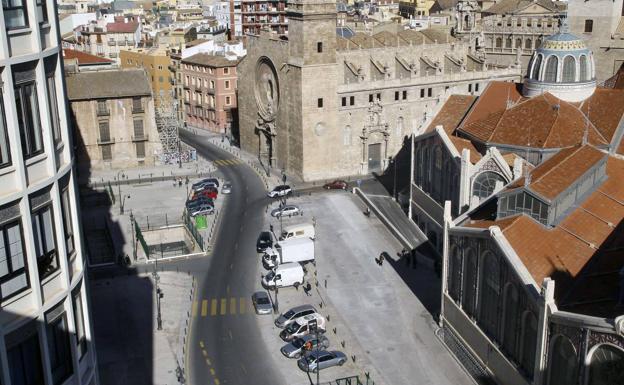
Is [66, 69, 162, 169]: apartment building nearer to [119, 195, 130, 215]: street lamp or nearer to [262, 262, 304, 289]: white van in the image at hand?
[119, 195, 130, 215]: street lamp

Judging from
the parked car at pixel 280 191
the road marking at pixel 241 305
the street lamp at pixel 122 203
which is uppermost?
the parked car at pixel 280 191

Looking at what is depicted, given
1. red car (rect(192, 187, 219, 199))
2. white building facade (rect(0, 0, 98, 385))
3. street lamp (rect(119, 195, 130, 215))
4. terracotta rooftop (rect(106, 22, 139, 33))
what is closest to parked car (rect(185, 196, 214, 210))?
red car (rect(192, 187, 219, 199))

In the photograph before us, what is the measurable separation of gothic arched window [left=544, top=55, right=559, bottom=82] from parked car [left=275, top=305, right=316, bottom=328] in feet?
101

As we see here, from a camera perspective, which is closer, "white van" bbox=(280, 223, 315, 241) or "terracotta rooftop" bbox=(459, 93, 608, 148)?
"terracotta rooftop" bbox=(459, 93, 608, 148)

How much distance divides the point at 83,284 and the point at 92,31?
146515 millimetres

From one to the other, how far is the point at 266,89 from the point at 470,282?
5513cm

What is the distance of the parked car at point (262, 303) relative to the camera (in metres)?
56.7

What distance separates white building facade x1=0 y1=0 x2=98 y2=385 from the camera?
1561 centimetres

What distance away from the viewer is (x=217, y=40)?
134 metres

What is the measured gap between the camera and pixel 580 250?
4416 centimetres

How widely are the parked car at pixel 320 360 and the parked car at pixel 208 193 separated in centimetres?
3703

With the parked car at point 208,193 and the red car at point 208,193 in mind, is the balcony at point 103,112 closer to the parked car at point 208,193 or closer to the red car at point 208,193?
the parked car at point 208,193

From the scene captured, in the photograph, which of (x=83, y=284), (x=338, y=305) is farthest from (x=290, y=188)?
(x=83, y=284)

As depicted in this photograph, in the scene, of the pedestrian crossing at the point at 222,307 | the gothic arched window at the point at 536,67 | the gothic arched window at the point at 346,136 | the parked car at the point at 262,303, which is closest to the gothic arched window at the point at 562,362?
the parked car at the point at 262,303
